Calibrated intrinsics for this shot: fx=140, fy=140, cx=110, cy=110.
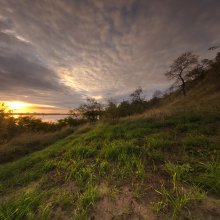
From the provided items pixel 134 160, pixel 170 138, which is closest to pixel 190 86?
pixel 170 138

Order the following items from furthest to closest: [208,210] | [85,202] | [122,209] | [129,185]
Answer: [129,185]
[85,202]
[122,209]
[208,210]

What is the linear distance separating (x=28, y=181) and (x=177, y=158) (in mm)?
4530

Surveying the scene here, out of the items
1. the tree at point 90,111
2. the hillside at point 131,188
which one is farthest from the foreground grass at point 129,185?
the tree at point 90,111

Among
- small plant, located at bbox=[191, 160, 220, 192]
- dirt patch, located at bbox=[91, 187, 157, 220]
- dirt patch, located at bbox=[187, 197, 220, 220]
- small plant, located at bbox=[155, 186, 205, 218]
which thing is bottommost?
dirt patch, located at bbox=[91, 187, 157, 220]

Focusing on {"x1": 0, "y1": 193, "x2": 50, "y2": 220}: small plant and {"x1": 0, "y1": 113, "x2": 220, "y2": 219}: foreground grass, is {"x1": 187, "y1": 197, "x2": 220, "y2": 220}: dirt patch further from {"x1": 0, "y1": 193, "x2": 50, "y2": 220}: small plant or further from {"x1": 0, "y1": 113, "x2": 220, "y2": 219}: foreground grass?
{"x1": 0, "y1": 193, "x2": 50, "y2": 220}: small plant

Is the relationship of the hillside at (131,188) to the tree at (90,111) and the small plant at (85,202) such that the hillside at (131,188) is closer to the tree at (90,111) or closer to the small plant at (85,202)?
the small plant at (85,202)

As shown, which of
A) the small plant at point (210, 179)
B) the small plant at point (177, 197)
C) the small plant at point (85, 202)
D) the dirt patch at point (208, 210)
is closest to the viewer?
the dirt patch at point (208, 210)

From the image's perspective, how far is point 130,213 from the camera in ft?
7.84

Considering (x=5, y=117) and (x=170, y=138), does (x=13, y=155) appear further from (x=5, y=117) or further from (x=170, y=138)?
(x=170, y=138)

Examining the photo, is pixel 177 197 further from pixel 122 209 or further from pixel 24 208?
pixel 24 208

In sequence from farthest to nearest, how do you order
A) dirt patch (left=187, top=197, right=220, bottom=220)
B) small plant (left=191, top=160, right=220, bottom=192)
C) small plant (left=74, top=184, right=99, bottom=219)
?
small plant (left=191, top=160, right=220, bottom=192), small plant (left=74, top=184, right=99, bottom=219), dirt patch (left=187, top=197, right=220, bottom=220)

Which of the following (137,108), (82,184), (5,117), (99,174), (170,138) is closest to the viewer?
(82,184)

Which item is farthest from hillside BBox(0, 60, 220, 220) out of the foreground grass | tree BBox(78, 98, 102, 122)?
tree BBox(78, 98, 102, 122)

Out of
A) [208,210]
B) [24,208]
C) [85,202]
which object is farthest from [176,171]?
[24,208]
